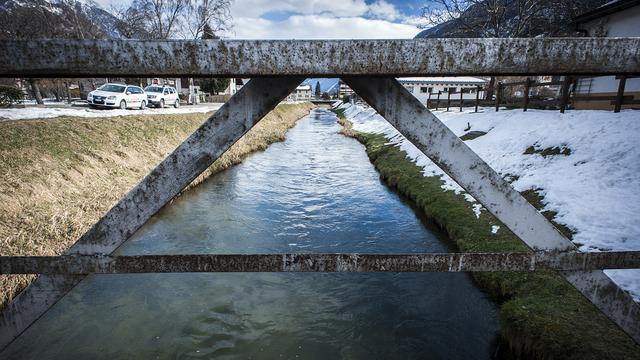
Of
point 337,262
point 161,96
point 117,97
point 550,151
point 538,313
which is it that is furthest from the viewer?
point 161,96

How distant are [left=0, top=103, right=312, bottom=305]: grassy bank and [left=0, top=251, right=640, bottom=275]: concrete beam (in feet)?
17.1

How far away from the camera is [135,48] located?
5.22 feet

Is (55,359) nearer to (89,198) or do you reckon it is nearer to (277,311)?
(277,311)

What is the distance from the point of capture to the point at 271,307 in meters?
6.36

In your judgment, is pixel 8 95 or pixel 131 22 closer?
pixel 8 95

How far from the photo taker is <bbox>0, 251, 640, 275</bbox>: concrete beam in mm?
1979

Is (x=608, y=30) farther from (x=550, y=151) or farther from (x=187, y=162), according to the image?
(x=187, y=162)

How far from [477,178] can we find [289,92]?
120cm

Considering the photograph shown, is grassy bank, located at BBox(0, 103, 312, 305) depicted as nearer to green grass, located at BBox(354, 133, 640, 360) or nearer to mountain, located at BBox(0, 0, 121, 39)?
green grass, located at BBox(354, 133, 640, 360)

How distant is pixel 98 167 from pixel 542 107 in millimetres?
20218

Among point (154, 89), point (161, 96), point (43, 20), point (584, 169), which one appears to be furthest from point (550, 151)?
point (43, 20)

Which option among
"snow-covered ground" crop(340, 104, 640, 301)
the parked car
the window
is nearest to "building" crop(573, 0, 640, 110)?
"snow-covered ground" crop(340, 104, 640, 301)

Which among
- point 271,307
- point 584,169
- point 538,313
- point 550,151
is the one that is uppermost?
point 550,151

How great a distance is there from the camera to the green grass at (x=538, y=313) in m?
4.24
